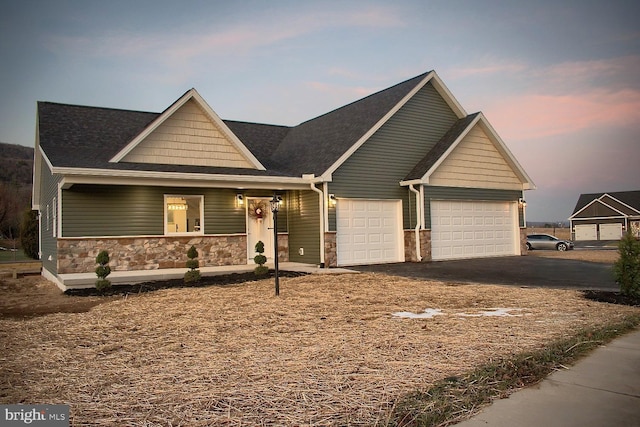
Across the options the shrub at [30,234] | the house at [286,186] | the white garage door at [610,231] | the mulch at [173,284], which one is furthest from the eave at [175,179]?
the white garage door at [610,231]

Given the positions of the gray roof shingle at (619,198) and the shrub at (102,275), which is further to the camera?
the gray roof shingle at (619,198)

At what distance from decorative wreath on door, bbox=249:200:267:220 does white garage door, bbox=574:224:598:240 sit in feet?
147

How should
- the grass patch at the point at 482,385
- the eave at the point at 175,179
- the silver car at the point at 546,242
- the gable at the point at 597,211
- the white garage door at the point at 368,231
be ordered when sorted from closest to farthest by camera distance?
the grass patch at the point at 482,385, the eave at the point at 175,179, the white garage door at the point at 368,231, the silver car at the point at 546,242, the gable at the point at 597,211

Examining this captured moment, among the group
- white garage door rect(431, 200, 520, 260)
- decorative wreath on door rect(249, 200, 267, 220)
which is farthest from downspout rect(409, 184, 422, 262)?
decorative wreath on door rect(249, 200, 267, 220)

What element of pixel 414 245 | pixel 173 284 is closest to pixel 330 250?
pixel 414 245

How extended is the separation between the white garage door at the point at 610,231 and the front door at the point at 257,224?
43599mm

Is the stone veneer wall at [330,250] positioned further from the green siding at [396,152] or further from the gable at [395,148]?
the gable at [395,148]

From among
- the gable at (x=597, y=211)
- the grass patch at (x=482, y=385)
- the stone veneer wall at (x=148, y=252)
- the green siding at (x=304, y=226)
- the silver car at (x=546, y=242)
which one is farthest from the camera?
the gable at (x=597, y=211)

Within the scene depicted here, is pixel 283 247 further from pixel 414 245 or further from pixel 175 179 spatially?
pixel 175 179

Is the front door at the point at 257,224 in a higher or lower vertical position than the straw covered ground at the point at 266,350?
higher

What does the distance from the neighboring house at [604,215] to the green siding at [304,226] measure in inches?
1623

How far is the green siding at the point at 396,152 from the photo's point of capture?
51.1 ft

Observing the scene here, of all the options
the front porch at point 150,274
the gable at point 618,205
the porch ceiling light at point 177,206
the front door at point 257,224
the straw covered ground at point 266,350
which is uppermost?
the gable at point 618,205

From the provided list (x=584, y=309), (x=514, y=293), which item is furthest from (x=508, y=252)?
(x=584, y=309)
